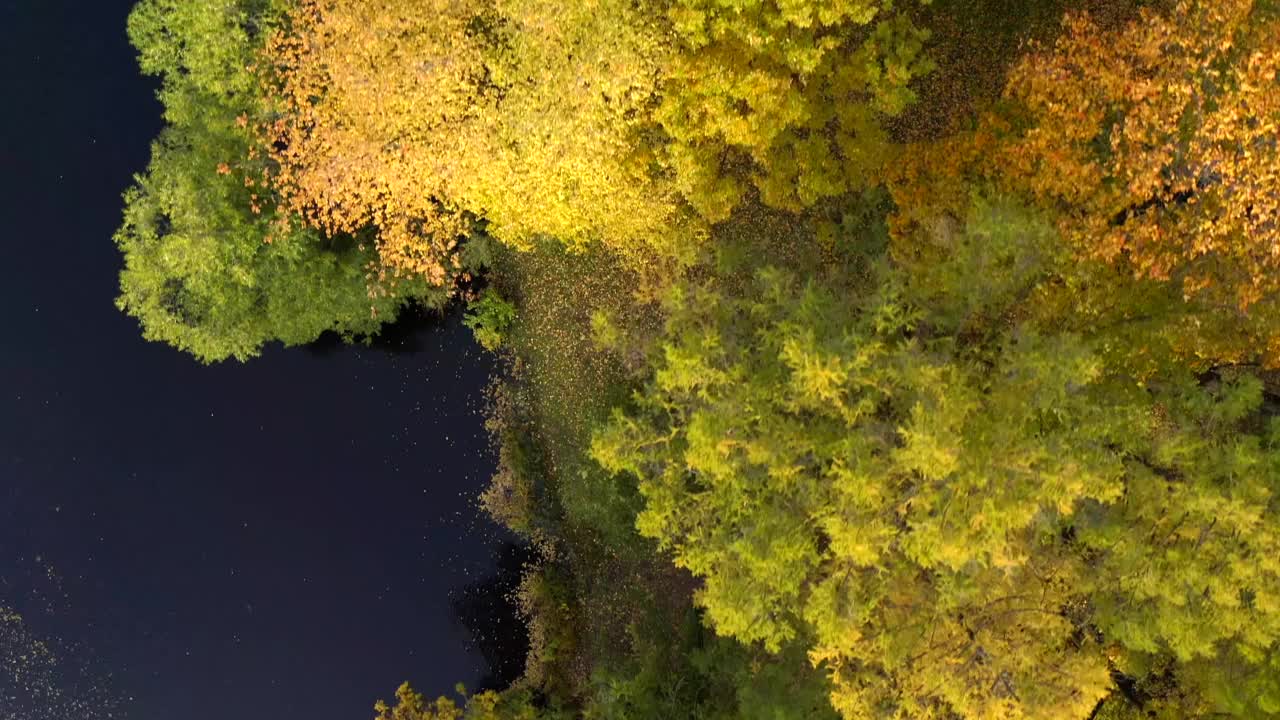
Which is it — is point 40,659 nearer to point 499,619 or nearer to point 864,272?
point 499,619

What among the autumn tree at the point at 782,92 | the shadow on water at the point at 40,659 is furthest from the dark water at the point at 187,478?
the autumn tree at the point at 782,92

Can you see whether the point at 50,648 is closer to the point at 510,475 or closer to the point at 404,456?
the point at 404,456

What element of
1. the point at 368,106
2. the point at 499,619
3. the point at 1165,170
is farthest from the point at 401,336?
the point at 1165,170

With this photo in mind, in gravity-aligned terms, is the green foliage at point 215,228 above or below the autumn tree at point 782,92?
above

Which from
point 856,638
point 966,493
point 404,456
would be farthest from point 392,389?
point 966,493

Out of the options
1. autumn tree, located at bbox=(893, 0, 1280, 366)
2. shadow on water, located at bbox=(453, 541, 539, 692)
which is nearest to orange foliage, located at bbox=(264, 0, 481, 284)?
shadow on water, located at bbox=(453, 541, 539, 692)

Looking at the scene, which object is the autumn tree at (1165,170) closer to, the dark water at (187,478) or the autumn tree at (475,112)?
the autumn tree at (475,112)

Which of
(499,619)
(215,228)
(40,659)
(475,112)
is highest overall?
(215,228)
